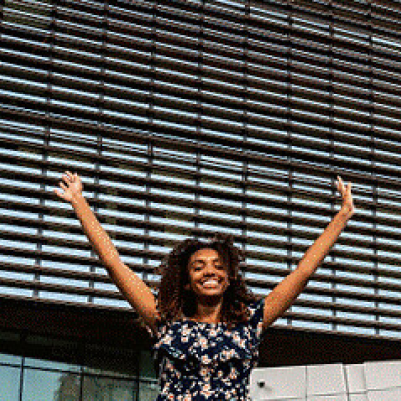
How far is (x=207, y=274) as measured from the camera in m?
2.80

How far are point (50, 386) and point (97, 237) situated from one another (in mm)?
10382

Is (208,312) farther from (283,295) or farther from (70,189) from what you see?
(70,189)

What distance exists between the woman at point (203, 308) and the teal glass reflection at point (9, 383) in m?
10.0

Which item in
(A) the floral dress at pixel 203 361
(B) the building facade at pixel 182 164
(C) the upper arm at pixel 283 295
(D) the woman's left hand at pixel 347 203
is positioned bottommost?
(A) the floral dress at pixel 203 361

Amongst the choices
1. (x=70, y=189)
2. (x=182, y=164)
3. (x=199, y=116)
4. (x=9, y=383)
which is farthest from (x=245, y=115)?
(x=70, y=189)

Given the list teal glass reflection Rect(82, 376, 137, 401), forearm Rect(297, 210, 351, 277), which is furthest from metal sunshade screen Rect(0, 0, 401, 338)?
forearm Rect(297, 210, 351, 277)

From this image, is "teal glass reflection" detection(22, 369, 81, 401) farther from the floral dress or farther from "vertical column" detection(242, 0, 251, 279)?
the floral dress

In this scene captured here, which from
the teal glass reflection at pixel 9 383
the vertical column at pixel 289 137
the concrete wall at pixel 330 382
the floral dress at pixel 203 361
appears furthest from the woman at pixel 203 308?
the concrete wall at pixel 330 382

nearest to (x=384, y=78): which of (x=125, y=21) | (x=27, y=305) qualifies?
(x=125, y=21)

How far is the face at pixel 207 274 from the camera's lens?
2.78 metres

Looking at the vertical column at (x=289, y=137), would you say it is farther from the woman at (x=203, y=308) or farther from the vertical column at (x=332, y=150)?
the woman at (x=203, y=308)

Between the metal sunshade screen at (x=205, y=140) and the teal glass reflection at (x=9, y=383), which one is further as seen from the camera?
the teal glass reflection at (x=9, y=383)

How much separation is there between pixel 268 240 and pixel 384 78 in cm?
354

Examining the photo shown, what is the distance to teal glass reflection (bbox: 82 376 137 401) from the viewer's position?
13055 millimetres
